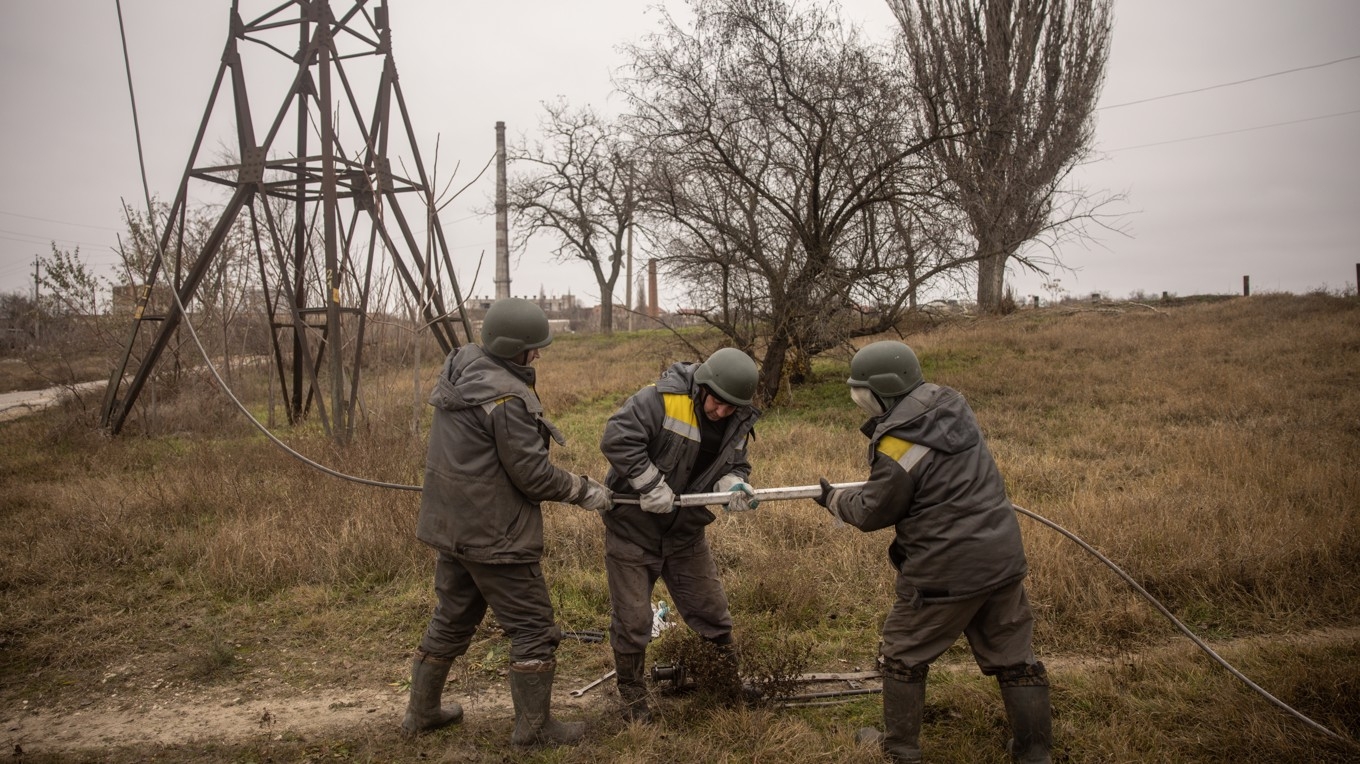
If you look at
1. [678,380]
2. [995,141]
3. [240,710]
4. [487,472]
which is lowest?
[240,710]

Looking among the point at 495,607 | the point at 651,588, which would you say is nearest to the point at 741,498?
the point at 651,588

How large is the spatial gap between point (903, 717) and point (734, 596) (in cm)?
202

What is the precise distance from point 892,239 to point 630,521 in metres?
10.0

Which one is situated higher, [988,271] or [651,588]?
[988,271]

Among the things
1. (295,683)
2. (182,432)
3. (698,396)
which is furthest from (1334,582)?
(182,432)

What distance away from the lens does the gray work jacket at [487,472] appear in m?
3.46

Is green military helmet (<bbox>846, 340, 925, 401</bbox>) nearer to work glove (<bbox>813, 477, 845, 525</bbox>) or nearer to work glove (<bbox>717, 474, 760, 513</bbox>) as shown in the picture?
work glove (<bbox>813, 477, 845, 525</bbox>)

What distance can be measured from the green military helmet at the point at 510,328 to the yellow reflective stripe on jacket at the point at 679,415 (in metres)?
0.64

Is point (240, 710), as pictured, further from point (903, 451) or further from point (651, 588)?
point (903, 451)

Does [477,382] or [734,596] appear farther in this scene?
[734,596]

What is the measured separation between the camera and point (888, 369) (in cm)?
339

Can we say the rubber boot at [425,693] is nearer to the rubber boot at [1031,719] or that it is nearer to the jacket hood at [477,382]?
the jacket hood at [477,382]

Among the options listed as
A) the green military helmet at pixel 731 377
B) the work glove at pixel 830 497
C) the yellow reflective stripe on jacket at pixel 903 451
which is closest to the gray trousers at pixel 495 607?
the green military helmet at pixel 731 377

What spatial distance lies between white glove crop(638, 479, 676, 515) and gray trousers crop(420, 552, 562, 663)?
0.57 m
